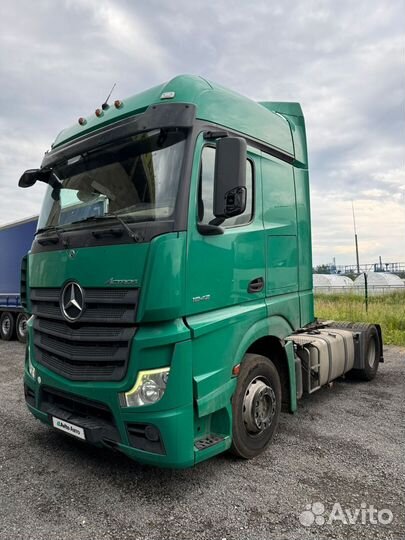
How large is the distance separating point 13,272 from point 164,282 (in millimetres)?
9737

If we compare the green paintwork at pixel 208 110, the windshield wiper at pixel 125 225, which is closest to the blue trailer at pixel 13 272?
the green paintwork at pixel 208 110

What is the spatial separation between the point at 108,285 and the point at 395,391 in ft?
15.2

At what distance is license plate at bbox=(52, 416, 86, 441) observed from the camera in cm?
293

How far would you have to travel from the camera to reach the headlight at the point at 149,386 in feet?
8.74

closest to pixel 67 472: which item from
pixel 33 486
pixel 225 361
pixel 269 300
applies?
pixel 33 486

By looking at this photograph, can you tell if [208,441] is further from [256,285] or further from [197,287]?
[256,285]

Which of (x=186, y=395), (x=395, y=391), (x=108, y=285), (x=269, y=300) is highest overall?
(x=108, y=285)

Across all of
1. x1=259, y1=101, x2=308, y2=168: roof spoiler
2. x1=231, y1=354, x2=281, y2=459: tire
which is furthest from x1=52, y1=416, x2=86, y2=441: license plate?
x1=259, y1=101, x2=308, y2=168: roof spoiler

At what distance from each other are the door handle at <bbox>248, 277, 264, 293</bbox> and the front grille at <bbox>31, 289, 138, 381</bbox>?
1081 mm

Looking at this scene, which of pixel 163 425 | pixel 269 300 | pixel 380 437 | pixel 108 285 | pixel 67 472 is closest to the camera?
pixel 163 425

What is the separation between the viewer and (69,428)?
9.96 feet

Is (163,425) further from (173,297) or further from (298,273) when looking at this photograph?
(298,273)

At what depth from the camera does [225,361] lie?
302 centimetres

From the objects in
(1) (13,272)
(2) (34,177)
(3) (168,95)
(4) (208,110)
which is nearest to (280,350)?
(4) (208,110)
